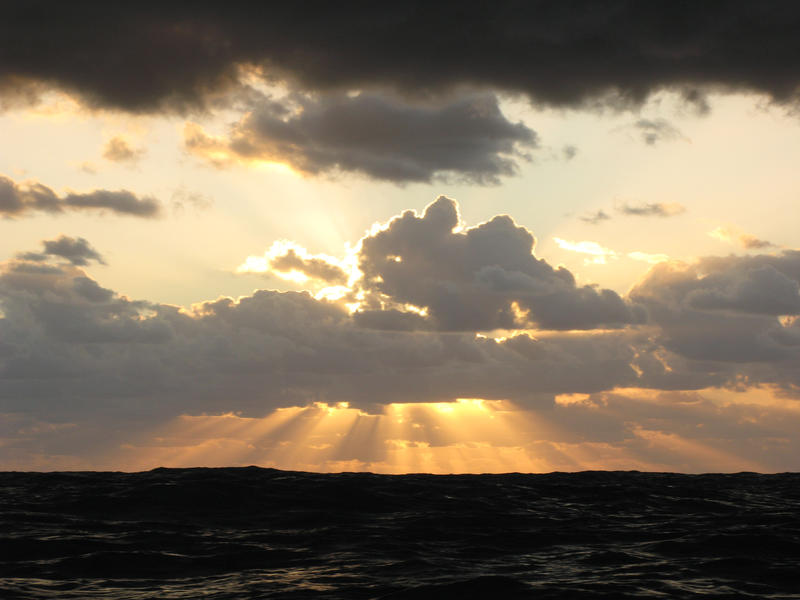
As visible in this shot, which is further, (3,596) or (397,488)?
(397,488)

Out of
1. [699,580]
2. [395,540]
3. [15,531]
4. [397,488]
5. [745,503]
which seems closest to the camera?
[699,580]

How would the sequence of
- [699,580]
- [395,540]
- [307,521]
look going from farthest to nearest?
[307,521] → [395,540] → [699,580]

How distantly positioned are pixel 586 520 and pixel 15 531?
21175 millimetres

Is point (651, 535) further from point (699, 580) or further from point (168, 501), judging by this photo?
point (168, 501)

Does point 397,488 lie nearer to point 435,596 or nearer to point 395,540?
point 395,540

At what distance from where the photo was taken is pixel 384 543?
79.0 feet

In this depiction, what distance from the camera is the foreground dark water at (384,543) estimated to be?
17.8 m

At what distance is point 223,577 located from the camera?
19.2 meters

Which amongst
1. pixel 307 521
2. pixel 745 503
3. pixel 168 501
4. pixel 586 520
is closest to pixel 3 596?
pixel 307 521

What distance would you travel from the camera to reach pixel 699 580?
18.2 meters

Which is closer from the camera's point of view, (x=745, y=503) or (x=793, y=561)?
(x=793, y=561)

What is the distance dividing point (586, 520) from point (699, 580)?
12.1 meters

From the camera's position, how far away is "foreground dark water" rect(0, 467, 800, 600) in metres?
17.8

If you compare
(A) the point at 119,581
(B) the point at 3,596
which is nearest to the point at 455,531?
(A) the point at 119,581
